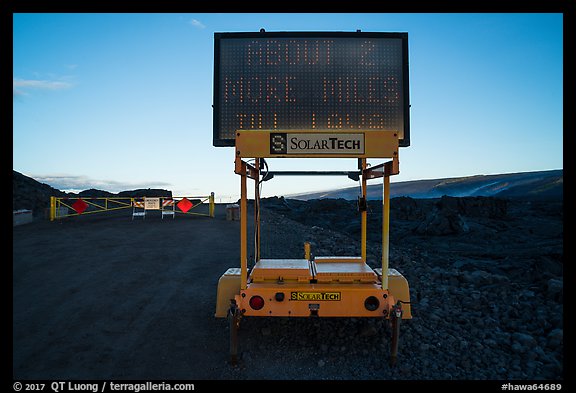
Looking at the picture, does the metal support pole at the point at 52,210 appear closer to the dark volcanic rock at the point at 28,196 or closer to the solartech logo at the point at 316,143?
the dark volcanic rock at the point at 28,196

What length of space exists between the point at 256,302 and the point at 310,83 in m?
3.56

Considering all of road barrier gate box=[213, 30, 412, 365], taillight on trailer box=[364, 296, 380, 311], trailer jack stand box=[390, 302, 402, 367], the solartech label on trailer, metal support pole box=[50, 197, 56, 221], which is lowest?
trailer jack stand box=[390, 302, 402, 367]

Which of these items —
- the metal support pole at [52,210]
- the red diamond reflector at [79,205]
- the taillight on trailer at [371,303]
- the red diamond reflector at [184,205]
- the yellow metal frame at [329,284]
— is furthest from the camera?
the red diamond reflector at [184,205]

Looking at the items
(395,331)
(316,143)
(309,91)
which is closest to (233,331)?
(395,331)

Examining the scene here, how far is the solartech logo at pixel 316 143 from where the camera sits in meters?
4.54

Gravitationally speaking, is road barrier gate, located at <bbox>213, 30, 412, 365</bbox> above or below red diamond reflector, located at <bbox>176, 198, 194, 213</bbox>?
above

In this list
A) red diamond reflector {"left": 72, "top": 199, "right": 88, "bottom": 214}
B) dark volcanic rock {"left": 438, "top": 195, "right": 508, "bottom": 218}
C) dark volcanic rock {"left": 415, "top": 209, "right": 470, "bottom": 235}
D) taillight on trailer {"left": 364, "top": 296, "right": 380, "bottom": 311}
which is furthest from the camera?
dark volcanic rock {"left": 438, "top": 195, "right": 508, "bottom": 218}

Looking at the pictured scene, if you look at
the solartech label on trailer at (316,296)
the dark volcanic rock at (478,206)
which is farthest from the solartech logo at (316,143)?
the dark volcanic rock at (478,206)

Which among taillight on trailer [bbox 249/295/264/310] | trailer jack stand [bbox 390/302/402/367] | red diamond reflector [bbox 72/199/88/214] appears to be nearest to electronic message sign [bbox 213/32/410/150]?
taillight on trailer [bbox 249/295/264/310]

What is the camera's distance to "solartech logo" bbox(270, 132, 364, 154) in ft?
14.9

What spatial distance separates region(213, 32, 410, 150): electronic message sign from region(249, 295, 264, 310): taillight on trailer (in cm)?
257

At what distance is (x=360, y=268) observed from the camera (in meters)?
5.78

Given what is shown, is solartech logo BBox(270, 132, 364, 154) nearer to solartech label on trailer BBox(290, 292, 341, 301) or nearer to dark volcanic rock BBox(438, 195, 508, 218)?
solartech label on trailer BBox(290, 292, 341, 301)

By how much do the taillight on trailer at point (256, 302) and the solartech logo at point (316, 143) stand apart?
2.06m
